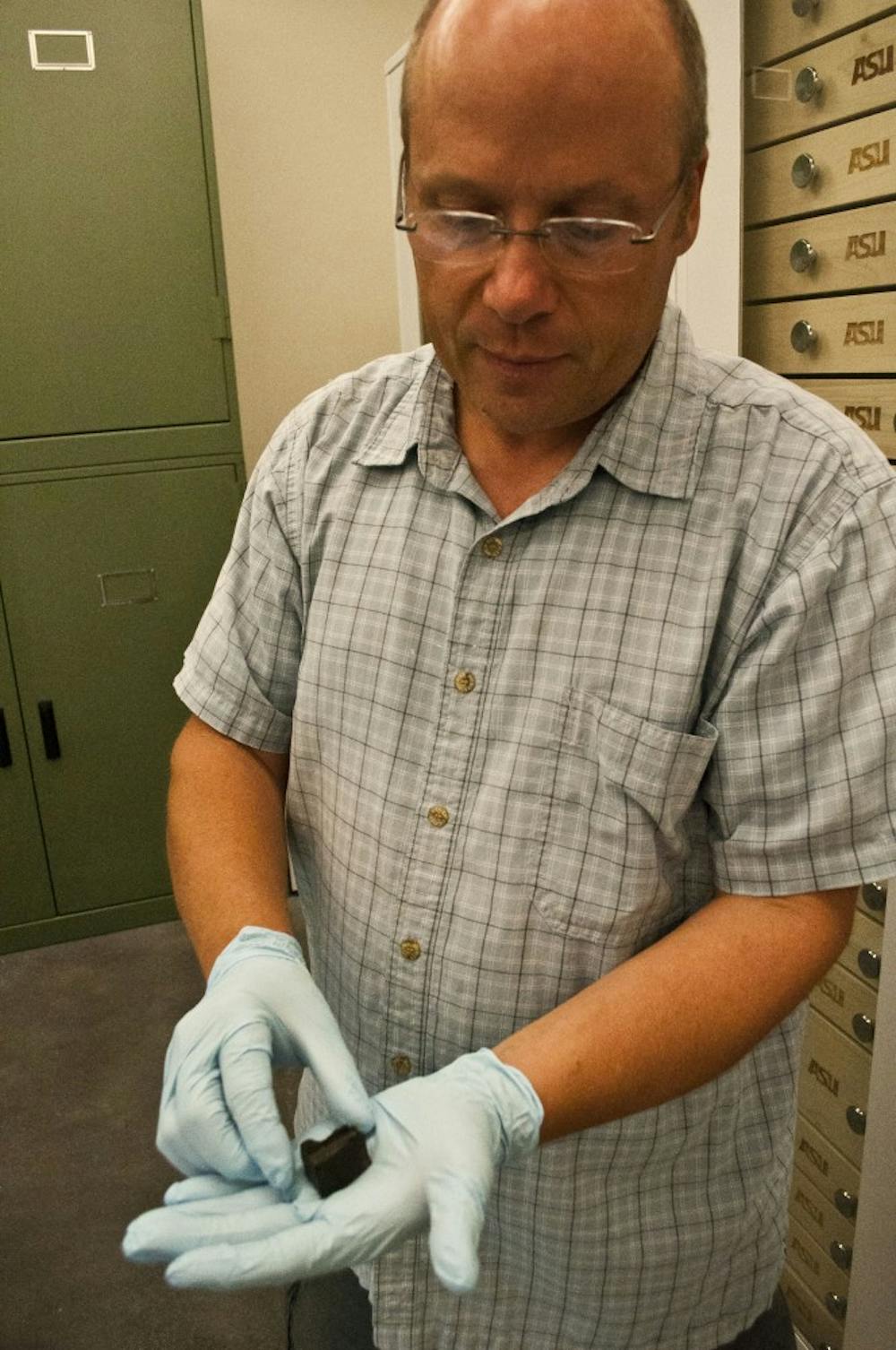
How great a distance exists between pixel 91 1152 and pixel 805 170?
2.20 metres

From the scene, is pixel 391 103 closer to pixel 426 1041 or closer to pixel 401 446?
pixel 401 446

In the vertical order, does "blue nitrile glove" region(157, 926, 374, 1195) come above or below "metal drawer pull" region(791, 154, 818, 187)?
below

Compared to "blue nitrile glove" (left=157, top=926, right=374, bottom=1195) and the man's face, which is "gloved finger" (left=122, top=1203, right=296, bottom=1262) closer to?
"blue nitrile glove" (left=157, top=926, right=374, bottom=1195)

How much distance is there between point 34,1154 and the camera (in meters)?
2.15

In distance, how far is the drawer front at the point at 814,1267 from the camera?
1.62 meters

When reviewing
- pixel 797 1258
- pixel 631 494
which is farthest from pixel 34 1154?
pixel 631 494

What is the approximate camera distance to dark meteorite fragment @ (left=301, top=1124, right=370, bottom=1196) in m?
0.71

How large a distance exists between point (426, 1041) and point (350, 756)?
10.2 inches

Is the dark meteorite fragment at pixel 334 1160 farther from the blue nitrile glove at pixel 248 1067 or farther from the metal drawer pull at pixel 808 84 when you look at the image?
the metal drawer pull at pixel 808 84

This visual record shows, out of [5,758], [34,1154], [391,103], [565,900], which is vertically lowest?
[34,1154]

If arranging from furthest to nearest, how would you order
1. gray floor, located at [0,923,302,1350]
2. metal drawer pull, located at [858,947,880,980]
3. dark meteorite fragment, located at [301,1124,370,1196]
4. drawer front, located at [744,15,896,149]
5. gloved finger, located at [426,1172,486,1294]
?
gray floor, located at [0,923,302,1350]
metal drawer pull, located at [858,947,880,980]
drawer front, located at [744,15,896,149]
dark meteorite fragment, located at [301,1124,370,1196]
gloved finger, located at [426,1172,486,1294]

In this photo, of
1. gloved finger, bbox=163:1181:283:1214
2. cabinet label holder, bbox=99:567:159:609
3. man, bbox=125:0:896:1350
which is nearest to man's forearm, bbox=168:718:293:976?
man, bbox=125:0:896:1350

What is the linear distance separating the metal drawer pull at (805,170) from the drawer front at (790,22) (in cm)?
13

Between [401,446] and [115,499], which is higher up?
[401,446]
